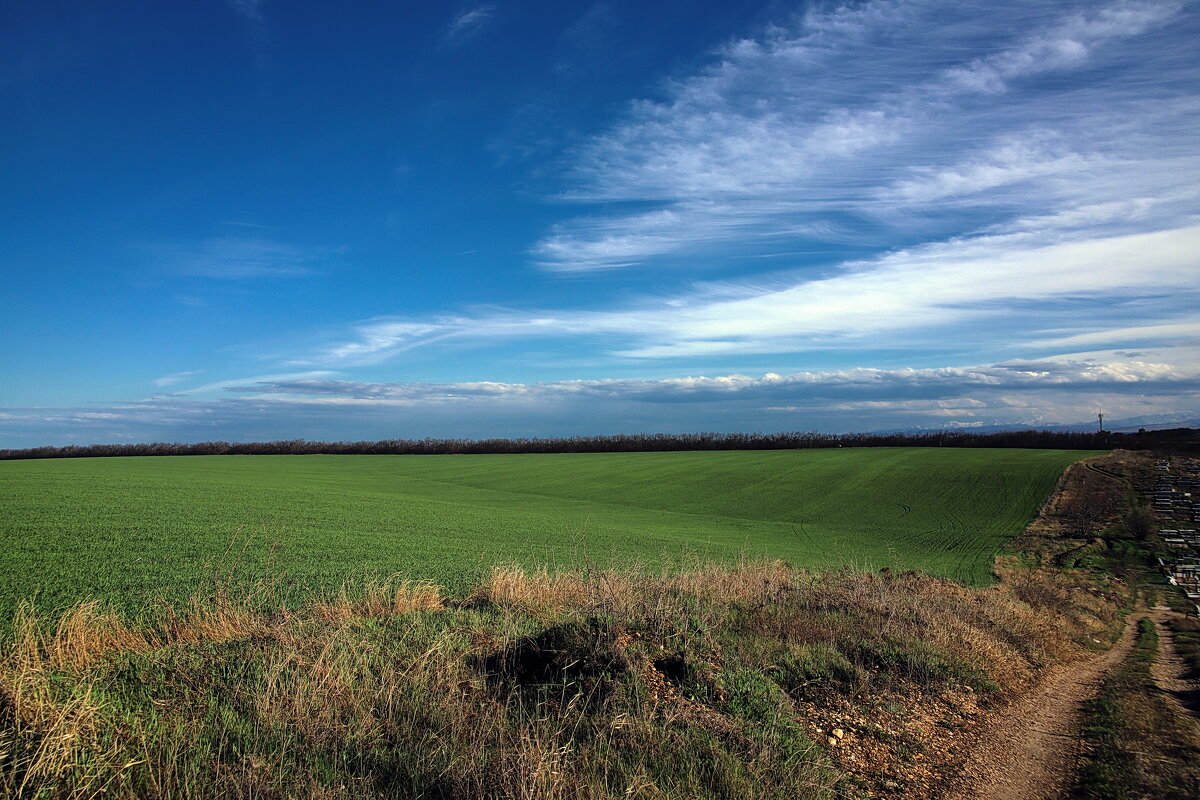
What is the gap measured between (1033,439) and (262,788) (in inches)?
2796

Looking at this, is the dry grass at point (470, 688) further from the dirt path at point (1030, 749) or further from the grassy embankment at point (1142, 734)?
the grassy embankment at point (1142, 734)

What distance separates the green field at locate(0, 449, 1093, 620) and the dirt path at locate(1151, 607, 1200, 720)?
596 cm

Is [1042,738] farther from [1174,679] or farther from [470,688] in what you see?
[470,688]

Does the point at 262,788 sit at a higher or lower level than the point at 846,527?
higher

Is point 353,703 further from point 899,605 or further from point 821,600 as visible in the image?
point 899,605

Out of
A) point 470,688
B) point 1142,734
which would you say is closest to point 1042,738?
point 1142,734

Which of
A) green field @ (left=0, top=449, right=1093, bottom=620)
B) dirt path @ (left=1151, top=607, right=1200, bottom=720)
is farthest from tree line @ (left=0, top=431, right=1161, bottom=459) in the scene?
dirt path @ (left=1151, top=607, right=1200, bottom=720)

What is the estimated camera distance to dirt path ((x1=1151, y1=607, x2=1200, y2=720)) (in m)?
8.77

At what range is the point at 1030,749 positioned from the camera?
729cm

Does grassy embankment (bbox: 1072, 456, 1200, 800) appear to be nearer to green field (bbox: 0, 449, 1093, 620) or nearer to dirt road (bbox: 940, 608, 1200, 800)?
dirt road (bbox: 940, 608, 1200, 800)

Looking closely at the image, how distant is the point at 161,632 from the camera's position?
8398 mm

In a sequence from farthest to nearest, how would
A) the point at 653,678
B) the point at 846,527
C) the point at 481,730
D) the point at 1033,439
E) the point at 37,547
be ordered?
the point at 1033,439 → the point at 846,527 → the point at 37,547 → the point at 653,678 → the point at 481,730

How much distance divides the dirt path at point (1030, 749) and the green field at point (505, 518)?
23.9 ft

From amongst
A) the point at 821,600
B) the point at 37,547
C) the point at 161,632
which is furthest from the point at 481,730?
the point at 37,547
